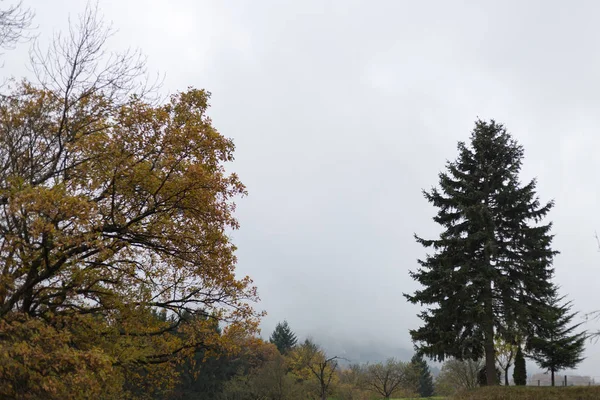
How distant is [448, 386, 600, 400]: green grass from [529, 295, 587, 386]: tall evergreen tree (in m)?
3.89

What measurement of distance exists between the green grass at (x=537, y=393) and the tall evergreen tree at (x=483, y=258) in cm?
236

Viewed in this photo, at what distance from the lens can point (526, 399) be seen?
19156 mm

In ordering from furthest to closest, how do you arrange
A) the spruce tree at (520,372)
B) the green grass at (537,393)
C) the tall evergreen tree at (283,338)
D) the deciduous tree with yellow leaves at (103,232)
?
the tall evergreen tree at (283,338) < the spruce tree at (520,372) < the green grass at (537,393) < the deciduous tree with yellow leaves at (103,232)

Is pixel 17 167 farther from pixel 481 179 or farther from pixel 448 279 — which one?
pixel 481 179

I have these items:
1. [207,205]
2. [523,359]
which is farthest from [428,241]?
[207,205]

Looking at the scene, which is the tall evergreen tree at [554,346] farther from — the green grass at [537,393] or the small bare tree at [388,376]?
the small bare tree at [388,376]

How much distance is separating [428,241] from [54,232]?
23.9 metres

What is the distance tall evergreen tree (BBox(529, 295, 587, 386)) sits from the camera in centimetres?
2353

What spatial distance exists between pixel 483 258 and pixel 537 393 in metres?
7.99

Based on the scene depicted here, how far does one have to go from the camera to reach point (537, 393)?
1955 centimetres

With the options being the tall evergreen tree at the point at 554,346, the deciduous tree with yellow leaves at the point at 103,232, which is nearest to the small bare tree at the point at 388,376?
the tall evergreen tree at the point at 554,346

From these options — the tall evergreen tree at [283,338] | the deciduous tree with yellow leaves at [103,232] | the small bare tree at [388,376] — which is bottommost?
the small bare tree at [388,376]

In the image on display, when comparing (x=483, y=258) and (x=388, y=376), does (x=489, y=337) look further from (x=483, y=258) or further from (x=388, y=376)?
(x=388, y=376)

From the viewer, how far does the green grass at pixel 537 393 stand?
1898 cm
